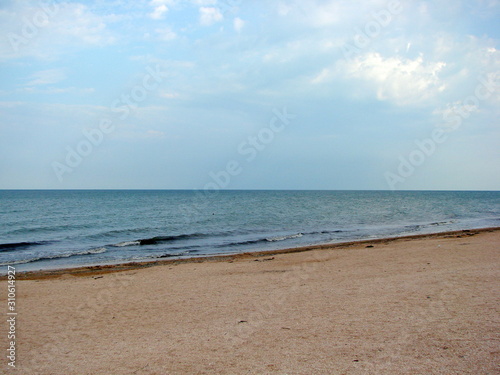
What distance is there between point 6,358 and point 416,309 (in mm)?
8163

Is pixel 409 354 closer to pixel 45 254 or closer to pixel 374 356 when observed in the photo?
pixel 374 356

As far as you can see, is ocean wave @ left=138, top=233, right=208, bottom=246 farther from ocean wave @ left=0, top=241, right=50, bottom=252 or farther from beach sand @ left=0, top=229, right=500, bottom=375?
beach sand @ left=0, top=229, right=500, bottom=375

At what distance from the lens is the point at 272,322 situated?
25.7ft

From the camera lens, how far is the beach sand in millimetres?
5801

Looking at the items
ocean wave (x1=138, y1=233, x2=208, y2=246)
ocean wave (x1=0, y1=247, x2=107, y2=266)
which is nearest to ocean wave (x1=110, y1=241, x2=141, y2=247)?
ocean wave (x1=138, y1=233, x2=208, y2=246)

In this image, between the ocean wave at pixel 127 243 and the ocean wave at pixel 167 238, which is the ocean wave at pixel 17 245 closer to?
the ocean wave at pixel 127 243

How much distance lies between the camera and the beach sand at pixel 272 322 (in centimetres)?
580

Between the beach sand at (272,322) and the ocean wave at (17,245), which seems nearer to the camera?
the beach sand at (272,322)

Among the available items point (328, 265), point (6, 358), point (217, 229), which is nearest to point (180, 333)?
point (6, 358)

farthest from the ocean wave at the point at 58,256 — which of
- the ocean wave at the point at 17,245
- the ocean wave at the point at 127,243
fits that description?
the ocean wave at the point at 17,245

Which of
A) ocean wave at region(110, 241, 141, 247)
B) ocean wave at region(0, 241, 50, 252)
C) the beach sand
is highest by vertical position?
the beach sand

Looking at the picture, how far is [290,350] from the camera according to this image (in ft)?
20.5

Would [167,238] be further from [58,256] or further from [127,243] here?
[58,256]

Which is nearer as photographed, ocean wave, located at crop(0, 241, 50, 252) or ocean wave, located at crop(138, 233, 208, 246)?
ocean wave, located at crop(0, 241, 50, 252)
